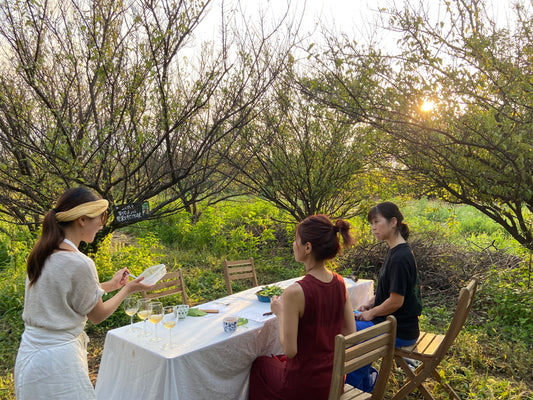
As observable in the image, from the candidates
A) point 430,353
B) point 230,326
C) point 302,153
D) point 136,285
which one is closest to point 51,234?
point 136,285

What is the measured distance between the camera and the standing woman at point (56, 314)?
2086mm

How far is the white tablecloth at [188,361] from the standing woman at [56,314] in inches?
17.4

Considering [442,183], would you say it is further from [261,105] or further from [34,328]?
[34,328]

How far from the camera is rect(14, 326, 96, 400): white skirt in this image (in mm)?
2074

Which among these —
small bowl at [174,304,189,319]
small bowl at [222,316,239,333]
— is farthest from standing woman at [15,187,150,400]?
small bowl at [174,304,189,319]

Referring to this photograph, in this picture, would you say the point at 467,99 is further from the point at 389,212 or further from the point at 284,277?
the point at 284,277

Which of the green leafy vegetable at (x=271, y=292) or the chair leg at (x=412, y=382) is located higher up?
the green leafy vegetable at (x=271, y=292)

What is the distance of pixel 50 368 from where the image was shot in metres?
2.09

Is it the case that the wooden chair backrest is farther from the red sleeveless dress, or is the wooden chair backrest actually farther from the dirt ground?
the dirt ground

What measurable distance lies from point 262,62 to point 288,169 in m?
2.28

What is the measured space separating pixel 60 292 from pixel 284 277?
19.4 ft

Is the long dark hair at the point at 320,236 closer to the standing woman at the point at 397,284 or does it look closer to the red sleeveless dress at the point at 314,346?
the red sleeveless dress at the point at 314,346

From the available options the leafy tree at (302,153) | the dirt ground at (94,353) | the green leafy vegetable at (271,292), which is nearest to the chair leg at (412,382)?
the green leafy vegetable at (271,292)

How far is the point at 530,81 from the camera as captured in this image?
143 inches
